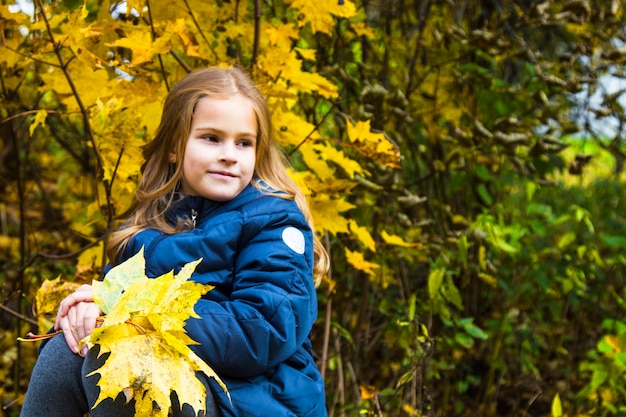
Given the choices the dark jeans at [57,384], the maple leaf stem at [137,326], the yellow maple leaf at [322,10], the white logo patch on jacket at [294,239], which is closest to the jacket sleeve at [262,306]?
the white logo patch on jacket at [294,239]

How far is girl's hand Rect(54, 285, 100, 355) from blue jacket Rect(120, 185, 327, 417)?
181 millimetres

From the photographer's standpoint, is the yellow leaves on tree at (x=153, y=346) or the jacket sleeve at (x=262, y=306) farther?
the jacket sleeve at (x=262, y=306)

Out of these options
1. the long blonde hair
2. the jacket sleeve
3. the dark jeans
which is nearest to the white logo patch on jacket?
the jacket sleeve

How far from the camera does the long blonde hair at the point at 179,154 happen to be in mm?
1837

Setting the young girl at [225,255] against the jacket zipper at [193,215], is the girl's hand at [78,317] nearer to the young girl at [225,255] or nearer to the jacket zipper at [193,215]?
the young girl at [225,255]

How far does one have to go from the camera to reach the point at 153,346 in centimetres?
118

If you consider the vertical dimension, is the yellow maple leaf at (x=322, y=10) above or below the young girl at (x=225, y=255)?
above

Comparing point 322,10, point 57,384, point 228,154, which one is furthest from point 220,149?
point 57,384

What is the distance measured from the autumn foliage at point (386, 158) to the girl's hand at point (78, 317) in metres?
0.36

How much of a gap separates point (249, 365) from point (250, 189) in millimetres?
480

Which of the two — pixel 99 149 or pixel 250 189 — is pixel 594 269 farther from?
pixel 99 149

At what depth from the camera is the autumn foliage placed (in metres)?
2.06

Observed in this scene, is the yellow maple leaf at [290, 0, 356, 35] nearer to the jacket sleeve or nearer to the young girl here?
the young girl

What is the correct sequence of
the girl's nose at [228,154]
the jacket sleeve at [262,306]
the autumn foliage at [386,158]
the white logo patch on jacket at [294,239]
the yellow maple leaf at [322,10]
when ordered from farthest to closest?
the autumn foliage at [386,158] < the yellow maple leaf at [322,10] < the girl's nose at [228,154] < the white logo patch on jacket at [294,239] < the jacket sleeve at [262,306]
